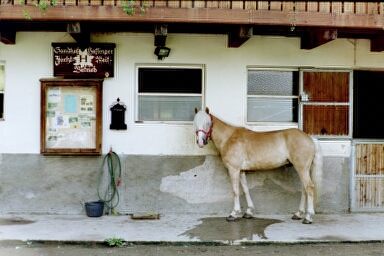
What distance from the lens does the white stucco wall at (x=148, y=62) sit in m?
7.95

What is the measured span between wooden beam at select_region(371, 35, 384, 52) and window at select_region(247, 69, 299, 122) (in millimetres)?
1612

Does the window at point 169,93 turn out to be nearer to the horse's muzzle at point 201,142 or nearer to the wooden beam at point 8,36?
the horse's muzzle at point 201,142

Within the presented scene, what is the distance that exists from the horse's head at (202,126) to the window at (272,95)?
1120 mm

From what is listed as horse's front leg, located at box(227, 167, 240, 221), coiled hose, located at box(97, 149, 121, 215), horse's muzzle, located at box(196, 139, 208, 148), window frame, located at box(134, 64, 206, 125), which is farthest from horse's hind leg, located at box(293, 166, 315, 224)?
coiled hose, located at box(97, 149, 121, 215)

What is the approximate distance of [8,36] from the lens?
7.60 m

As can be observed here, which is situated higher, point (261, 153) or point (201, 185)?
point (261, 153)

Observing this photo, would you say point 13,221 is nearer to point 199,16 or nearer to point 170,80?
point 170,80

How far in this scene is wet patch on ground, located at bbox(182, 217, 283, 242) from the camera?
21.2 ft

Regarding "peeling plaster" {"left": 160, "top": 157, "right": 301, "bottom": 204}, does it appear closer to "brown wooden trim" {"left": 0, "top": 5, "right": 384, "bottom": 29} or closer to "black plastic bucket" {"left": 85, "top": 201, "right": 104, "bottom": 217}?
"black plastic bucket" {"left": 85, "top": 201, "right": 104, "bottom": 217}

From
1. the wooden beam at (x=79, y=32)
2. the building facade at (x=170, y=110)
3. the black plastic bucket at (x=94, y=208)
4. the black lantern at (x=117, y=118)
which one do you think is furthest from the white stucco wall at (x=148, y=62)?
the black plastic bucket at (x=94, y=208)

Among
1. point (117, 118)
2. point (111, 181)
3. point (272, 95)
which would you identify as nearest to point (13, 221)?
point (111, 181)

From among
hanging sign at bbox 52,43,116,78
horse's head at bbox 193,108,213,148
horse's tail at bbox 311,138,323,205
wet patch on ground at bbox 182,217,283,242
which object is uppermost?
hanging sign at bbox 52,43,116,78

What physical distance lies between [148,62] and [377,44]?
180 inches

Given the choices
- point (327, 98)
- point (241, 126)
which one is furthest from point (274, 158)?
point (327, 98)
